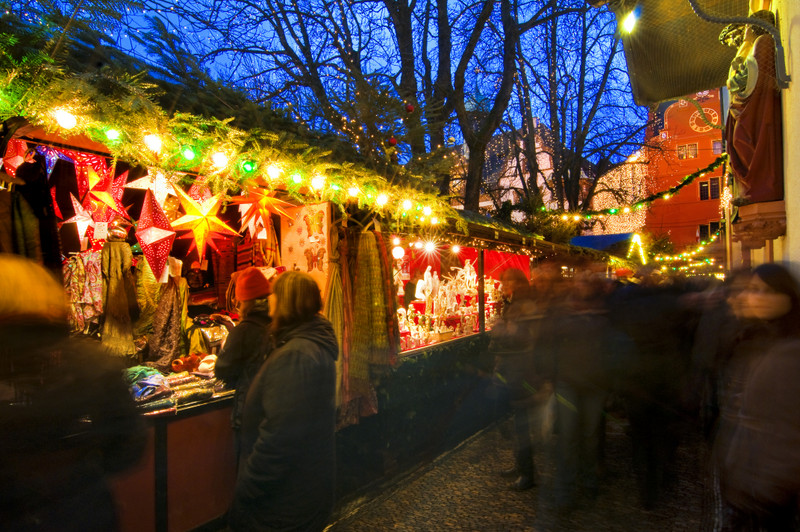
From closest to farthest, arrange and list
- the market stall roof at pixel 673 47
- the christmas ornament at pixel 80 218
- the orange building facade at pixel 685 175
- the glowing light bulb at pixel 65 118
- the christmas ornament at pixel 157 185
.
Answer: the glowing light bulb at pixel 65 118 < the christmas ornament at pixel 80 218 < the christmas ornament at pixel 157 185 < the market stall roof at pixel 673 47 < the orange building facade at pixel 685 175

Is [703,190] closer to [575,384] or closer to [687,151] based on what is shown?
[687,151]

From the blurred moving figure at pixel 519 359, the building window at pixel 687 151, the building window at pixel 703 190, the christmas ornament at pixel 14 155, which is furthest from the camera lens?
the building window at pixel 703 190

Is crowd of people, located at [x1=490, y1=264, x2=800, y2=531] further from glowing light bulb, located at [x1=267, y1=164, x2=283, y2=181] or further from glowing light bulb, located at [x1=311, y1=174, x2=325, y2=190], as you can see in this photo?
glowing light bulb, located at [x1=267, y1=164, x2=283, y2=181]

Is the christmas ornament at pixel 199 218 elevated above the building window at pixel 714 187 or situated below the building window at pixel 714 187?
below

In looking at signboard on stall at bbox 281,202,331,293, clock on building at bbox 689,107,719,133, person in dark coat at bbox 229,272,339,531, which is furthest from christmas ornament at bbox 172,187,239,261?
clock on building at bbox 689,107,719,133

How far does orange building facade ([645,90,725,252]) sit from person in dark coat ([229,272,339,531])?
89.1 ft

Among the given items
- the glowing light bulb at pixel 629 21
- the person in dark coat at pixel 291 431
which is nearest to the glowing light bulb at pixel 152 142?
the person in dark coat at pixel 291 431

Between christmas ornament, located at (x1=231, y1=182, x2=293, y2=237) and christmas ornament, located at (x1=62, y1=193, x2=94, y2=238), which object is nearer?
christmas ornament, located at (x1=62, y1=193, x2=94, y2=238)

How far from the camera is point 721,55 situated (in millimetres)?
5375

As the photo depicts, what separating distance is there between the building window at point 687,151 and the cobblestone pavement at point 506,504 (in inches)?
1047

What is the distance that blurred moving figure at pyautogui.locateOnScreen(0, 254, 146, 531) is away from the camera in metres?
1.60

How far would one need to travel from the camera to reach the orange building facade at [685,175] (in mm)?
25547

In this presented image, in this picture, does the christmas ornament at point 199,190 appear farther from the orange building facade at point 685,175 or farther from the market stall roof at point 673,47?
the orange building facade at point 685,175

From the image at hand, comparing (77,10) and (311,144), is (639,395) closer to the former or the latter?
(311,144)
